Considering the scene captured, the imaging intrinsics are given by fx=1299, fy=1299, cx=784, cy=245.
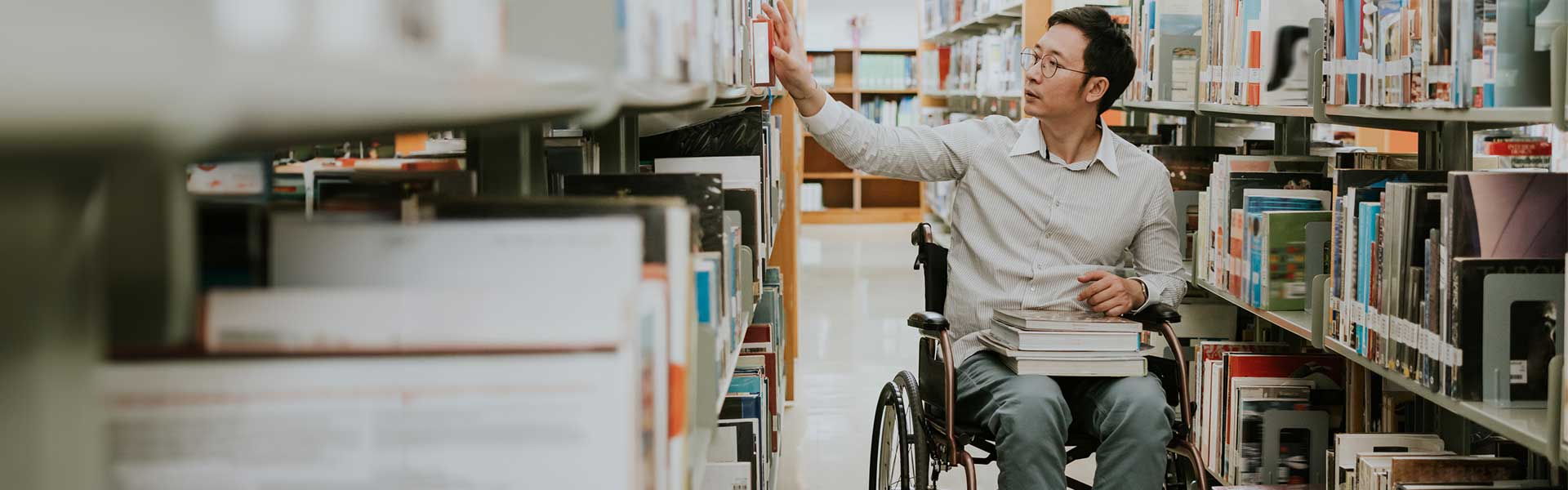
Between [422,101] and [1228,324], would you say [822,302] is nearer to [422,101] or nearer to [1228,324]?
[1228,324]

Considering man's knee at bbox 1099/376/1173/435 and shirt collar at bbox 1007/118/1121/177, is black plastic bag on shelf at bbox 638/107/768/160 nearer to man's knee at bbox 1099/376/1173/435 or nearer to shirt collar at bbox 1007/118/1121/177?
shirt collar at bbox 1007/118/1121/177

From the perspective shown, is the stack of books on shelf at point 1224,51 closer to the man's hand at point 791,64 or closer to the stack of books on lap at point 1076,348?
the stack of books on lap at point 1076,348

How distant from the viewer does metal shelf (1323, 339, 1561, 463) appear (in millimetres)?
1602

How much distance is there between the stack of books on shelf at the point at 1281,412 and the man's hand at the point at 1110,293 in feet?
1.51

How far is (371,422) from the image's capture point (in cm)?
62

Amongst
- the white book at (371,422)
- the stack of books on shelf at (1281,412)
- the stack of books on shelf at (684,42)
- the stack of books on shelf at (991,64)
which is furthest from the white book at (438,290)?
the stack of books on shelf at (991,64)

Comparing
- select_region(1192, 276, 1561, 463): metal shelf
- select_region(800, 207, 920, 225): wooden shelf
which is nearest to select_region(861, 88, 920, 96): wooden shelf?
select_region(800, 207, 920, 225): wooden shelf

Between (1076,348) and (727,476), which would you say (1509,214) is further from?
(727,476)

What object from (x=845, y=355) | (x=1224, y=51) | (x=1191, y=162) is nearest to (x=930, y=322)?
(x=1224, y=51)

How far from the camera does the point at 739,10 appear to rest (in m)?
2.04

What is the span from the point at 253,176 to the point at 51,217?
0.95 m

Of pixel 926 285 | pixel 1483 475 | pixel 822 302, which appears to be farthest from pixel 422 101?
pixel 822 302

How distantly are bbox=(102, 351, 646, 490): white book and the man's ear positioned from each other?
7.49ft

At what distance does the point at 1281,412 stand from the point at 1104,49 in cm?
88
